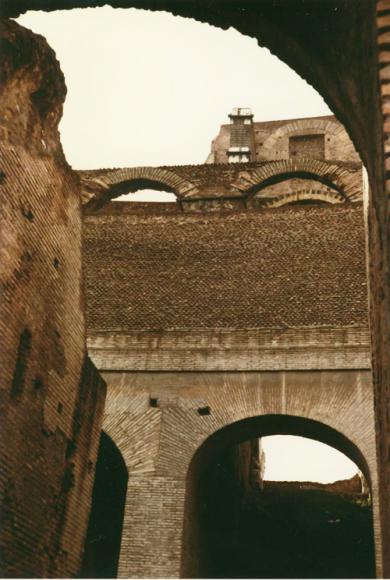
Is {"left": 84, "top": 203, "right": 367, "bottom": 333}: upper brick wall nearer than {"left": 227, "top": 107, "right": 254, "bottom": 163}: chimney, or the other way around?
{"left": 84, "top": 203, "right": 367, "bottom": 333}: upper brick wall

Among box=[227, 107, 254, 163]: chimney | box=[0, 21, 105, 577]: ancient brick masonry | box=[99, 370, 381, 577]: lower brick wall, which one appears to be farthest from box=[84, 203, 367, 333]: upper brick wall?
box=[227, 107, 254, 163]: chimney

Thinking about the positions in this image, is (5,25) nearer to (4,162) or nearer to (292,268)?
(4,162)

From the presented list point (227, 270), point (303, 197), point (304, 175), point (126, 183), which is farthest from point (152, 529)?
point (303, 197)

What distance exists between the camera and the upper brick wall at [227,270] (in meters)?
13.6

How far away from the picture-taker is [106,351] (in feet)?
43.7

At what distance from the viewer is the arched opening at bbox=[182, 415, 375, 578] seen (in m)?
12.5

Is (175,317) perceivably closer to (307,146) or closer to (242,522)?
(242,522)

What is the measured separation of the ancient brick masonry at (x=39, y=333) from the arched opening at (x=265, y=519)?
15.0 ft

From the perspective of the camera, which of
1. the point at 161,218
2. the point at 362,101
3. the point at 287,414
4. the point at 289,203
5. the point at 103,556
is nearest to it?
the point at 362,101

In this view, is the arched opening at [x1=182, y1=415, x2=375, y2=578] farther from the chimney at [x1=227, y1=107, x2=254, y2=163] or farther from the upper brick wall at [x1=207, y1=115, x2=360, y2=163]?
the chimney at [x1=227, y1=107, x2=254, y2=163]

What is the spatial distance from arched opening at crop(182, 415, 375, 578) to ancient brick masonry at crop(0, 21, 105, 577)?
4558mm

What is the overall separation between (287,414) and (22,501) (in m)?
6.47

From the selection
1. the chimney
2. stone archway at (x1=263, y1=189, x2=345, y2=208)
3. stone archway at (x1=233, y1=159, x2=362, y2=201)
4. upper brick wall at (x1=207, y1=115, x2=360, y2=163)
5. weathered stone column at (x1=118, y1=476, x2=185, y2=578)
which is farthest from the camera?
the chimney

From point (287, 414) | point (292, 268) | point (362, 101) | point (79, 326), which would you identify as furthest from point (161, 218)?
point (362, 101)
